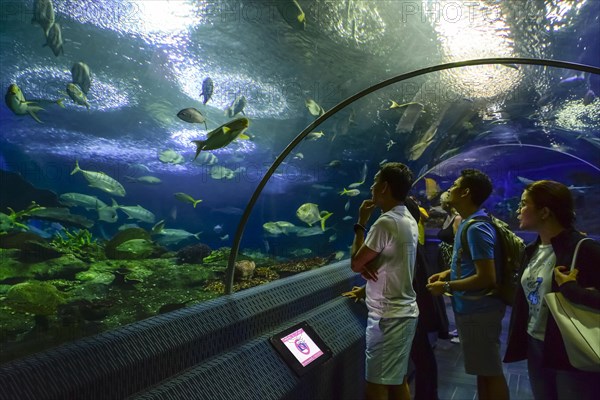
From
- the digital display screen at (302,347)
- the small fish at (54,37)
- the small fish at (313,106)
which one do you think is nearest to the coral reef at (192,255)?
the small fish at (313,106)

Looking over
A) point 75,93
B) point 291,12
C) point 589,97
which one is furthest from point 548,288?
point 589,97

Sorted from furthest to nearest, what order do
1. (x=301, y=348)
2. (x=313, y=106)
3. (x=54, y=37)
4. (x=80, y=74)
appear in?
(x=313, y=106), (x=80, y=74), (x=54, y=37), (x=301, y=348)

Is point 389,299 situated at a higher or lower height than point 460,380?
higher

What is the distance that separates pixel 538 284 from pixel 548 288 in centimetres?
8

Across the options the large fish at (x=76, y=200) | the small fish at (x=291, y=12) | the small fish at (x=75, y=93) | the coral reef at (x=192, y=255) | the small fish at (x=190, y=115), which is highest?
the small fish at (x=291, y=12)

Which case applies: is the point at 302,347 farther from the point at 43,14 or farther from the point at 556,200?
the point at 43,14

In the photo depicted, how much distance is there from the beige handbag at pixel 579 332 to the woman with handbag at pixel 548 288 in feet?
0.16

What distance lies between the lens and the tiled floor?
3.63 metres

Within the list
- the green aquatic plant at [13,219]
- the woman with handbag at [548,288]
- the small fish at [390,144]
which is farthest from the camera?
the small fish at [390,144]

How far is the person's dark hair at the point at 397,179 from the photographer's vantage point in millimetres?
2414

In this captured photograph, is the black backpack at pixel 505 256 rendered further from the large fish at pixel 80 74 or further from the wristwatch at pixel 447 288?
the large fish at pixel 80 74

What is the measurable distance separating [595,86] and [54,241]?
9.41 meters

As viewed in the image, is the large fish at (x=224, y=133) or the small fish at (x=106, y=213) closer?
the large fish at (x=224, y=133)

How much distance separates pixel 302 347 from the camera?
281 cm
